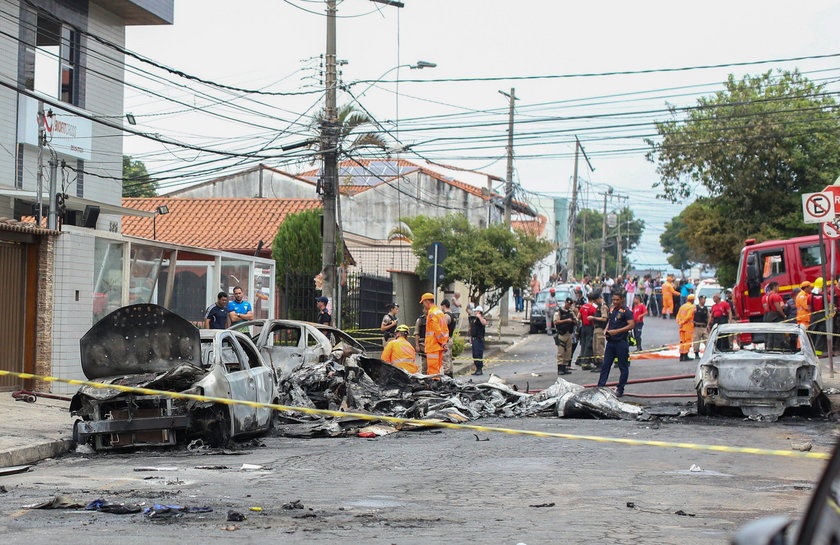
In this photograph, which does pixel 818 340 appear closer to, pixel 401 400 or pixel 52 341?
pixel 401 400

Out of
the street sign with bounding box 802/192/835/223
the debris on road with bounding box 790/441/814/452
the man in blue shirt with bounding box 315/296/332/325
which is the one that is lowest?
the debris on road with bounding box 790/441/814/452

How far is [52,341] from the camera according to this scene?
16922 mm

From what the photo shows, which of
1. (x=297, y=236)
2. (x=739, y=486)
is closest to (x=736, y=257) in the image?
(x=297, y=236)

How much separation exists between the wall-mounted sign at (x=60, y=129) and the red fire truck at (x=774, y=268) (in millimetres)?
16112

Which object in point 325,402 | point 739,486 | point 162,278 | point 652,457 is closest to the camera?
point 739,486

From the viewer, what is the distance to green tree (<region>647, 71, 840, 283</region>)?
125ft

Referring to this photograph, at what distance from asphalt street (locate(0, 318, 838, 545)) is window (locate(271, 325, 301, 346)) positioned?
4.07 meters

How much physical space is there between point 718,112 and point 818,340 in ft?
59.2

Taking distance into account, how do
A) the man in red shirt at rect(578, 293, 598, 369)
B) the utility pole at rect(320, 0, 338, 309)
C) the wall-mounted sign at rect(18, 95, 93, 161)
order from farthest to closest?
1. the man in red shirt at rect(578, 293, 598, 369)
2. the utility pole at rect(320, 0, 338, 309)
3. the wall-mounted sign at rect(18, 95, 93, 161)

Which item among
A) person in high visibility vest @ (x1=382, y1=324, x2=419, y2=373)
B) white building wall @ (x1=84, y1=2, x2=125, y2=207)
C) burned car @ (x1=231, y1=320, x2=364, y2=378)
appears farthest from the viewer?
white building wall @ (x1=84, y1=2, x2=125, y2=207)

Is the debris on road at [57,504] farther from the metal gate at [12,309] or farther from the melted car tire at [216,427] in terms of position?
the metal gate at [12,309]

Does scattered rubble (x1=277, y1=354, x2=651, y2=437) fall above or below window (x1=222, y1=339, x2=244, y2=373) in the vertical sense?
below

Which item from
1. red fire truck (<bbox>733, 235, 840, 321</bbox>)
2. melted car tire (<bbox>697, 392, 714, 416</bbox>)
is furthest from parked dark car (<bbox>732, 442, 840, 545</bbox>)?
red fire truck (<bbox>733, 235, 840, 321</bbox>)

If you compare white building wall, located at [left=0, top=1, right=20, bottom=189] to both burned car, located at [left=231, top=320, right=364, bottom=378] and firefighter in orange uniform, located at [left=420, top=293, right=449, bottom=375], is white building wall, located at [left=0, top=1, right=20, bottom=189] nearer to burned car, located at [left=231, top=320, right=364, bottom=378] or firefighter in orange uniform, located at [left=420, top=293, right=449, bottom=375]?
burned car, located at [left=231, top=320, right=364, bottom=378]
